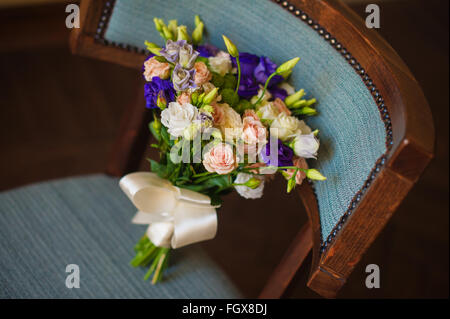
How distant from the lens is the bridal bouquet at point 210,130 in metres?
0.62

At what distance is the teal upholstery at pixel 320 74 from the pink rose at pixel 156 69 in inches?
5.9

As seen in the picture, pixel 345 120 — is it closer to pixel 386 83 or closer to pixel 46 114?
pixel 386 83

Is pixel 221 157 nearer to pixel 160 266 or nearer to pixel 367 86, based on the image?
pixel 367 86

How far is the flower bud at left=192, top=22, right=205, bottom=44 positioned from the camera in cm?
73

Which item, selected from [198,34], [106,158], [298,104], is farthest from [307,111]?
[106,158]

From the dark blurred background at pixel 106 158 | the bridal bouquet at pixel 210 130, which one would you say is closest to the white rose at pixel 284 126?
the bridal bouquet at pixel 210 130

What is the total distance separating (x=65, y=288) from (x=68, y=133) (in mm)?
1077

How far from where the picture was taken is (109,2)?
774 mm

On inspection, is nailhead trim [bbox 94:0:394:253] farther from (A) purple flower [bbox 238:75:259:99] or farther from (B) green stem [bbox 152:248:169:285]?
(B) green stem [bbox 152:248:169:285]

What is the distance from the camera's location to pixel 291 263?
80 centimetres

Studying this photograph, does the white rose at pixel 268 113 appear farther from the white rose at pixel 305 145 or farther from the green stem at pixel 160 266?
the green stem at pixel 160 266

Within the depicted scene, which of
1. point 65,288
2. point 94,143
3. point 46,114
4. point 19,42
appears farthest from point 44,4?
point 65,288

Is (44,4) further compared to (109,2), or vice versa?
(44,4)

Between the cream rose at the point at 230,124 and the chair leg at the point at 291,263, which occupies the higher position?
the cream rose at the point at 230,124
